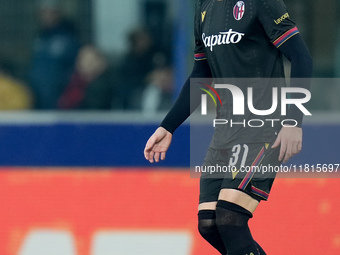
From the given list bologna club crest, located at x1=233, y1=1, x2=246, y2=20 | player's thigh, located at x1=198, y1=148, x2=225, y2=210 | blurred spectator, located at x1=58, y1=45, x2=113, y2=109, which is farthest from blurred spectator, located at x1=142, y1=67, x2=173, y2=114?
bologna club crest, located at x1=233, y1=1, x2=246, y2=20

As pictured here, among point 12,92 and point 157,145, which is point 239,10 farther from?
point 12,92

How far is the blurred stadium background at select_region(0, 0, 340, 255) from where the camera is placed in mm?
5195

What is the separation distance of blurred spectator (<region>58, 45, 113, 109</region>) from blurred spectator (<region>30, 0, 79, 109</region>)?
64 millimetres

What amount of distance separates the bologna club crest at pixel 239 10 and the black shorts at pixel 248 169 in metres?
0.59

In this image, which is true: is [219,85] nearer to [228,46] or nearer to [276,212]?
[228,46]

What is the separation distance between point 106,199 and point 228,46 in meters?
2.07

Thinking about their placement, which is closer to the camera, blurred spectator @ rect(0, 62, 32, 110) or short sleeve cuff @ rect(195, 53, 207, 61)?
short sleeve cuff @ rect(195, 53, 207, 61)

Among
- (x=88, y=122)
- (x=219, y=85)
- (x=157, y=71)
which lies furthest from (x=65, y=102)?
(x=219, y=85)

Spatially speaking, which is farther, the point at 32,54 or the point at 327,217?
the point at 32,54

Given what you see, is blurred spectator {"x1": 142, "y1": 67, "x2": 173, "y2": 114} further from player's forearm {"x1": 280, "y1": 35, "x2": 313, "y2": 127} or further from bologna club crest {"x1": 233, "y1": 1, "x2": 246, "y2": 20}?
player's forearm {"x1": 280, "y1": 35, "x2": 313, "y2": 127}

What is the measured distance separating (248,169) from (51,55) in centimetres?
362

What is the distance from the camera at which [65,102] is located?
6.80 m

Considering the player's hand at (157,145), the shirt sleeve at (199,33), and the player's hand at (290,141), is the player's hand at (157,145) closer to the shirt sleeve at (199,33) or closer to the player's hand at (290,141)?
the shirt sleeve at (199,33)

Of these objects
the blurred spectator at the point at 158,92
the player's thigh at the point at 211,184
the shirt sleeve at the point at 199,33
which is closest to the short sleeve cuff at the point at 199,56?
the shirt sleeve at the point at 199,33
